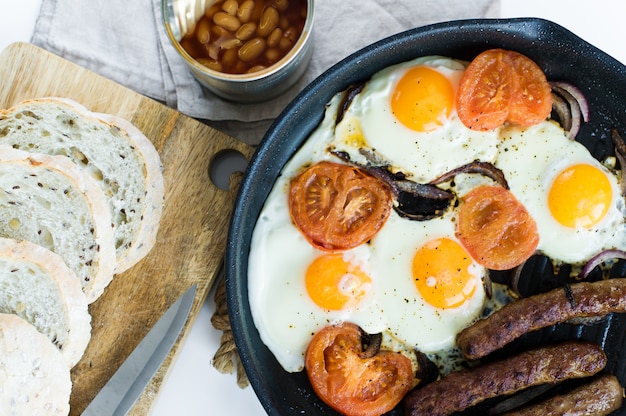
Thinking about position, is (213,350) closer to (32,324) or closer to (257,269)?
(257,269)

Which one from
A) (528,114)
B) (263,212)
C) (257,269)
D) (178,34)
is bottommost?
(257,269)

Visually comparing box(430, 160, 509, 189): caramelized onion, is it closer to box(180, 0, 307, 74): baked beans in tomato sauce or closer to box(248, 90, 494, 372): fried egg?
box(248, 90, 494, 372): fried egg

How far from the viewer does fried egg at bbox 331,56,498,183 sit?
116 inches

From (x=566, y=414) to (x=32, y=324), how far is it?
2334 millimetres

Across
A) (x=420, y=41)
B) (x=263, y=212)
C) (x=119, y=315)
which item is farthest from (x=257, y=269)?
(x=420, y=41)

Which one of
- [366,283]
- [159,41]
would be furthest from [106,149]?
[366,283]

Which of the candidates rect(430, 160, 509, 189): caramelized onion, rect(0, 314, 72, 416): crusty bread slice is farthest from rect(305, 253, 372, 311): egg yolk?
rect(0, 314, 72, 416): crusty bread slice

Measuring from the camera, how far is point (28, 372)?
8.86ft

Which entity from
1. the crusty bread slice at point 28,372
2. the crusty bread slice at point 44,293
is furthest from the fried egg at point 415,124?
the crusty bread slice at point 28,372

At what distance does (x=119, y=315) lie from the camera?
315cm

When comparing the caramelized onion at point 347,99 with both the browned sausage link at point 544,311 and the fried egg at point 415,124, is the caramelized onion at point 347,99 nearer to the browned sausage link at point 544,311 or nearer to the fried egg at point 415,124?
the fried egg at point 415,124

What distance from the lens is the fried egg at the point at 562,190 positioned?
2.98 metres

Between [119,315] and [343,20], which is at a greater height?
[343,20]

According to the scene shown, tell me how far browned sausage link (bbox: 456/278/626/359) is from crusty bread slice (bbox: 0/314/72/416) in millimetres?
1753
